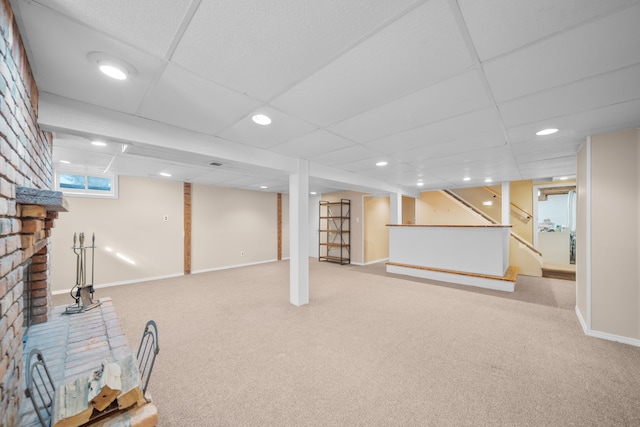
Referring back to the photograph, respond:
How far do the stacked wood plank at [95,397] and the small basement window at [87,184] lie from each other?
4.72m

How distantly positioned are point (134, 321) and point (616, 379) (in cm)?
491

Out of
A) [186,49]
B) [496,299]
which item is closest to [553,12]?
[186,49]

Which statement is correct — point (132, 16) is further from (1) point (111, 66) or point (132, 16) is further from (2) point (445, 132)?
(2) point (445, 132)

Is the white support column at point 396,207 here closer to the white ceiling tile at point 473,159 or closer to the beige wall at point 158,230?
the white ceiling tile at point 473,159

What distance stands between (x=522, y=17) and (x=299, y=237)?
3.15 metres

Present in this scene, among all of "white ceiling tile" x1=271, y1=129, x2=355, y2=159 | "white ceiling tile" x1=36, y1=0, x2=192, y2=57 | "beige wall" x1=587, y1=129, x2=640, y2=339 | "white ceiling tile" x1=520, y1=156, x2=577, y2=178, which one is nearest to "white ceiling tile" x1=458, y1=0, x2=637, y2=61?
"white ceiling tile" x1=36, y1=0, x2=192, y2=57

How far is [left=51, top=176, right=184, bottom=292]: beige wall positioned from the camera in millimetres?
4574

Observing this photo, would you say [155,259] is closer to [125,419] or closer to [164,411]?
[164,411]

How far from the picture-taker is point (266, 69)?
155cm

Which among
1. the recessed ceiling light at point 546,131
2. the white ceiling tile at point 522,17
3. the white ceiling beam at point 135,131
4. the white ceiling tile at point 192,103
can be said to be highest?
the white ceiling tile at point 522,17

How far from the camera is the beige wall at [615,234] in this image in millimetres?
2535

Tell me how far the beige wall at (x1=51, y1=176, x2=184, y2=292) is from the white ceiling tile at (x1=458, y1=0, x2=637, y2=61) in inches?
234

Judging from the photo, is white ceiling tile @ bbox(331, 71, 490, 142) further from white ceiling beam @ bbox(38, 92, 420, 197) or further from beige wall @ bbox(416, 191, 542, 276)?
beige wall @ bbox(416, 191, 542, 276)

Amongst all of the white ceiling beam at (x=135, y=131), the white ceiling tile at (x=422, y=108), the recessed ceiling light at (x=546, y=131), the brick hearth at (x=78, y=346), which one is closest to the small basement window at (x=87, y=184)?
the brick hearth at (x=78, y=346)
